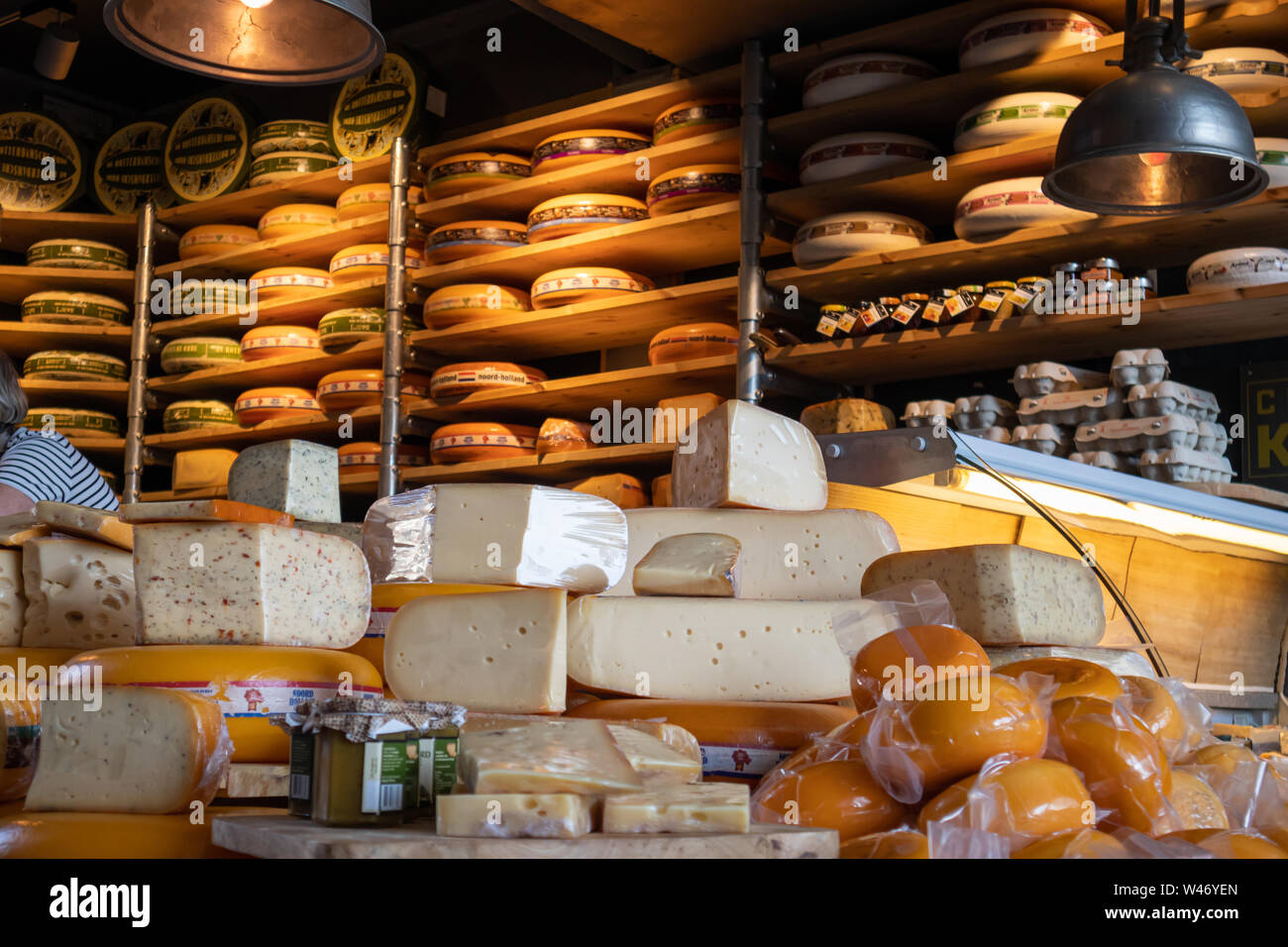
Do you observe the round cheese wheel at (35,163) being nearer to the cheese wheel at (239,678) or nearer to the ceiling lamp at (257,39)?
the ceiling lamp at (257,39)

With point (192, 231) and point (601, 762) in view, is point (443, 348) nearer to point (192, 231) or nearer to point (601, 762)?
point (192, 231)

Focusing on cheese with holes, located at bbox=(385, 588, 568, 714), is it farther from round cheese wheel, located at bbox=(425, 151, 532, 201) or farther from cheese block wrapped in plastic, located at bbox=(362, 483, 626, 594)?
round cheese wheel, located at bbox=(425, 151, 532, 201)

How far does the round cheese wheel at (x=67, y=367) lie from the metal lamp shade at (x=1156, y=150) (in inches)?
151

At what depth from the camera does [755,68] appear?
332 cm

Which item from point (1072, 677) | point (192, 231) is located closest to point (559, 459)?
point (192, 231)

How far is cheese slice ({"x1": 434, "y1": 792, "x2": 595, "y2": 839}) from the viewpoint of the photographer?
0.77m

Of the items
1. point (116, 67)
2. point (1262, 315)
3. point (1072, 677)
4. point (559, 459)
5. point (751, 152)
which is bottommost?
point (1072, 677)

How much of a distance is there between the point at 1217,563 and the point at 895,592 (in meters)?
0.94

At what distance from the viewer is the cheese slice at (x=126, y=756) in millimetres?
1036

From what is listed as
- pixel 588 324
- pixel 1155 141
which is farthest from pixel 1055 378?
pixel 588 324

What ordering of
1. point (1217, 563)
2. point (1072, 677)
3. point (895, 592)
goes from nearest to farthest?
point (1072, 677) → point (895, 592) → point (1217, 563)

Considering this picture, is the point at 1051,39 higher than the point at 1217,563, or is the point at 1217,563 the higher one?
the point at 1051,39

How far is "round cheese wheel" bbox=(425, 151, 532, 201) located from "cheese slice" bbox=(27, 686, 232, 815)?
121 inches
